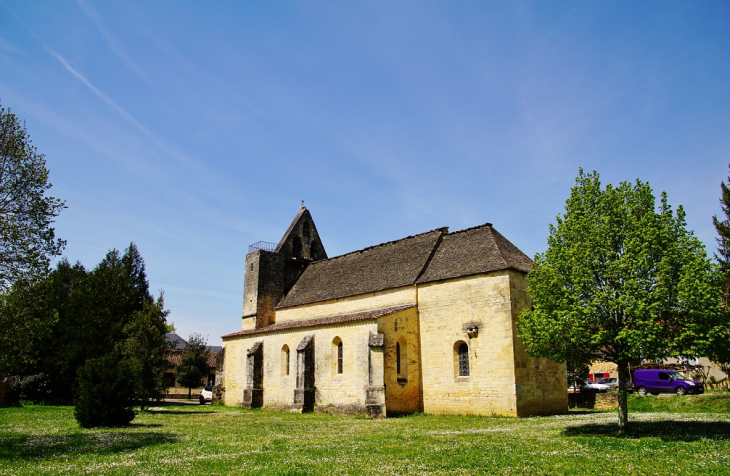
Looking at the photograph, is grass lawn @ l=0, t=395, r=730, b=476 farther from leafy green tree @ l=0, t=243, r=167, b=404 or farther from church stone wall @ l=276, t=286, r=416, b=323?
church stone wall @ l=276, t=286, r=416, b=323

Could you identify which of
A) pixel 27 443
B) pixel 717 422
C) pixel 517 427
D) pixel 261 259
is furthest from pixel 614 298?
pixel 261 259

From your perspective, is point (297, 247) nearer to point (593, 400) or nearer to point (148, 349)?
point (148, 349)

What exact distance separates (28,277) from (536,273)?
1663 centimetres

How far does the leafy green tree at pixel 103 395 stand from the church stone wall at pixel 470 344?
45.8 ft

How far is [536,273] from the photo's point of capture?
1617cm

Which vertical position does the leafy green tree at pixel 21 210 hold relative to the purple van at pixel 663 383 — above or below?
above

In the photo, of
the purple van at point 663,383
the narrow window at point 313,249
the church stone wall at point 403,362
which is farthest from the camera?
the narrow window at point 313,249

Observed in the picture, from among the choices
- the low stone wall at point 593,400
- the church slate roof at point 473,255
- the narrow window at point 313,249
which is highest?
the narrow window at point 313,249

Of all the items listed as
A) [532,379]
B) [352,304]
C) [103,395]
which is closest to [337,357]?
[352,304]

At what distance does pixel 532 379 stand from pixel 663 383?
1336cm

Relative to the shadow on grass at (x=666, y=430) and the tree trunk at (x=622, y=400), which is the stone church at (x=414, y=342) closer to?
the shadow on grass at (x=666, y=430)

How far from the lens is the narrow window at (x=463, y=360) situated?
79.5ft

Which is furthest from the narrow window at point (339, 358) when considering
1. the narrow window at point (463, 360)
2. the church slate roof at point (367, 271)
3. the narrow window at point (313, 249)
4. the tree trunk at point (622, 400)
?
the tree trunk at point (622, 400)

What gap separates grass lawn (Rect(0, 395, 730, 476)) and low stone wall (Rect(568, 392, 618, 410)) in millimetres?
10069
